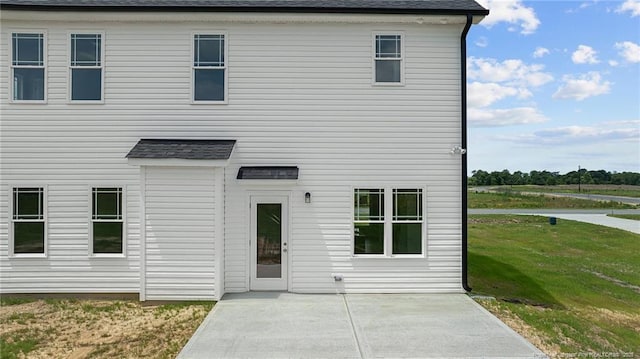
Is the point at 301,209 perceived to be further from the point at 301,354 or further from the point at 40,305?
the point at 40,305

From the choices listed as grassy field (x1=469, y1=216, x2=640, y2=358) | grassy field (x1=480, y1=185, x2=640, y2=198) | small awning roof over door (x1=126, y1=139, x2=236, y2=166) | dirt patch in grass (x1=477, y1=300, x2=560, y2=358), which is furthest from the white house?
grassy field (x1=480, y1=185, x2=640, y2=198)

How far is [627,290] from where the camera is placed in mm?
10539

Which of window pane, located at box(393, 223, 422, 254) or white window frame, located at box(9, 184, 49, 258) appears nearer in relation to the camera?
white window frame, located at box(9, 184, 49, 258)

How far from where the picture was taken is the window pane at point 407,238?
28.9 ft

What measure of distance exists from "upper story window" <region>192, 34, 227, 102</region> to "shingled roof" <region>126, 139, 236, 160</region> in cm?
104

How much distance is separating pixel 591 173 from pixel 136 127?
89051 mm

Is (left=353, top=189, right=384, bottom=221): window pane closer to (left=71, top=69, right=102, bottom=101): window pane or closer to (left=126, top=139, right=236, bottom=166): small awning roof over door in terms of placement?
(left=126, top=139, right=236, bottom=166): small awning roof over door

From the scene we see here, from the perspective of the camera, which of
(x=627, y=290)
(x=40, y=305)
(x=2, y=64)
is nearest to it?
(x=40, y=305)

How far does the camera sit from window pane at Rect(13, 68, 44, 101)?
341 inches

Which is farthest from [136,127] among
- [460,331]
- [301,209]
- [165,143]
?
[460,331]

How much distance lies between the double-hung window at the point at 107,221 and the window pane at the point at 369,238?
5.19 meters

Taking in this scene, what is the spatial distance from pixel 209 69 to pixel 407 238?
5.84m

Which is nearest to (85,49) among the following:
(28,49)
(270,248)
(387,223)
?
(28,49)

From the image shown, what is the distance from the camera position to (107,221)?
8570mm
